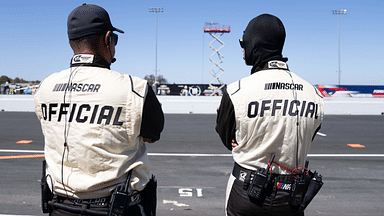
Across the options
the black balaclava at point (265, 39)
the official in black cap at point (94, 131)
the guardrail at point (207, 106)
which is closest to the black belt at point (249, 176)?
the official in black cap at point (94, 131)

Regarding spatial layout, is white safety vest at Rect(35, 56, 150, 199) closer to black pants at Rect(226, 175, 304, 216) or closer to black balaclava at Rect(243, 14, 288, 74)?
black pants at Rect(226, 175, 304, 216)

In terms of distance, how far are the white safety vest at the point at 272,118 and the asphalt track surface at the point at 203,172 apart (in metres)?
2.46

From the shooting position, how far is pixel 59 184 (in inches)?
80.4

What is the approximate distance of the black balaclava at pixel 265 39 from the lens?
8.05 feet

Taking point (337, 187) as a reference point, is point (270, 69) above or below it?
above

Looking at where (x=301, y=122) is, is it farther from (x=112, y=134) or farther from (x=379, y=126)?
(x=379, y=126)

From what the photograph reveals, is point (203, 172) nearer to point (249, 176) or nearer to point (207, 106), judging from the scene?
point (249, 176)

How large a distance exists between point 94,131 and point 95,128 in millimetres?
19

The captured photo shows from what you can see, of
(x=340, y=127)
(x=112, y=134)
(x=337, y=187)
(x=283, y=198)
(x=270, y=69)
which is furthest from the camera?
(x=340, y=127)

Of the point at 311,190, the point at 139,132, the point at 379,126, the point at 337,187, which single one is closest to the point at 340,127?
the point at 379,126

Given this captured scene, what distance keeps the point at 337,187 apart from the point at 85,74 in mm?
5148

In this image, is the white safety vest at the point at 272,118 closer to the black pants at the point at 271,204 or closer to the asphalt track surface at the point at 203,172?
the black pants at the point at 271,204

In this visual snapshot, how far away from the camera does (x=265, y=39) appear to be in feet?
8.07

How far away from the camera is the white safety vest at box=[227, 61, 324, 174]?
2.29 metres
